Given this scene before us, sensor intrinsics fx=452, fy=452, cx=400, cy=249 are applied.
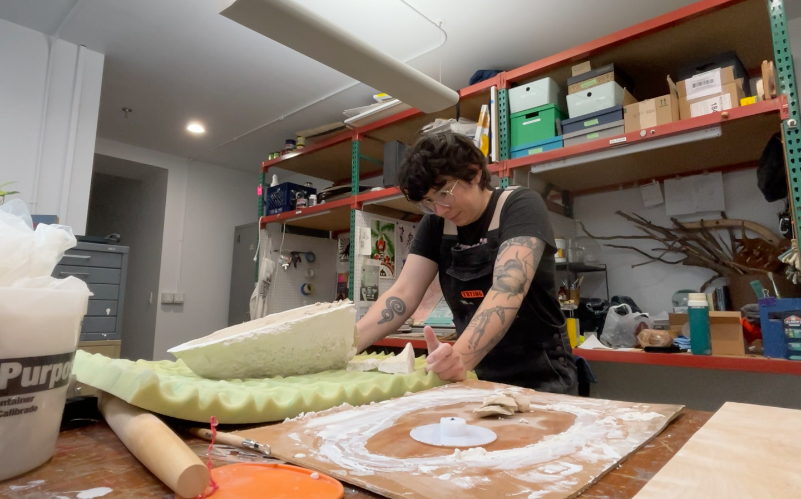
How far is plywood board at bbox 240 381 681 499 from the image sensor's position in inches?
15.8

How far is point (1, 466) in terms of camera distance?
0.40 metres

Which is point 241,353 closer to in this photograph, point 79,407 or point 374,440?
point 79,407

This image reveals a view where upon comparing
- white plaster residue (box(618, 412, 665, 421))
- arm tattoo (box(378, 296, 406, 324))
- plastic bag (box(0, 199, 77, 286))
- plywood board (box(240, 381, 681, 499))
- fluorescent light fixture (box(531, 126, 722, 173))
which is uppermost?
fluorescent light fixture (box(531, 126, 722, 173))

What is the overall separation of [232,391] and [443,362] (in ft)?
1.25

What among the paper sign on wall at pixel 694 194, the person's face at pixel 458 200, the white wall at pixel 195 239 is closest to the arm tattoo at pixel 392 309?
the person's face at pixel 458 200

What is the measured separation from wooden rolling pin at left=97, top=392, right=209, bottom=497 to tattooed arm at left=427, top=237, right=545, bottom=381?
593 millimetres

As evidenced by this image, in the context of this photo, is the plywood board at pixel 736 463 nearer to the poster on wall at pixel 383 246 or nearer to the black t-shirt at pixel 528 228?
the black t-shirt at pixel 528 228

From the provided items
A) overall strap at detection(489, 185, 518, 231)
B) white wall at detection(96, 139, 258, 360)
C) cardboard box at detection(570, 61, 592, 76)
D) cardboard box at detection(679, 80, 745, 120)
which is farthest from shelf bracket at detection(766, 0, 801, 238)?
white wall at detection(96, 139, 258, 360)

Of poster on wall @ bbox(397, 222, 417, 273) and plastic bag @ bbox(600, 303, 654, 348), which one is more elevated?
poster on wall @ bbox(397, 222, 417, 273)

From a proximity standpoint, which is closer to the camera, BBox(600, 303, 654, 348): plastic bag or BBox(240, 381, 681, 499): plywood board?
BBox(240, 381, 681, 499): plywood board

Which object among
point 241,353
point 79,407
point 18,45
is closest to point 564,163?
point 241,353

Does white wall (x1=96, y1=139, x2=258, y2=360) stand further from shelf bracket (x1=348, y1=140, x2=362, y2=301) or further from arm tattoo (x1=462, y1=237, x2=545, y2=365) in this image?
arm tattoo (x1=462, y1=237, x2=545, y2=365)

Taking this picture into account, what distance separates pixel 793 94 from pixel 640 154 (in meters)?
0.52

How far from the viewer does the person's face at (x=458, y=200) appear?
4.15ft
